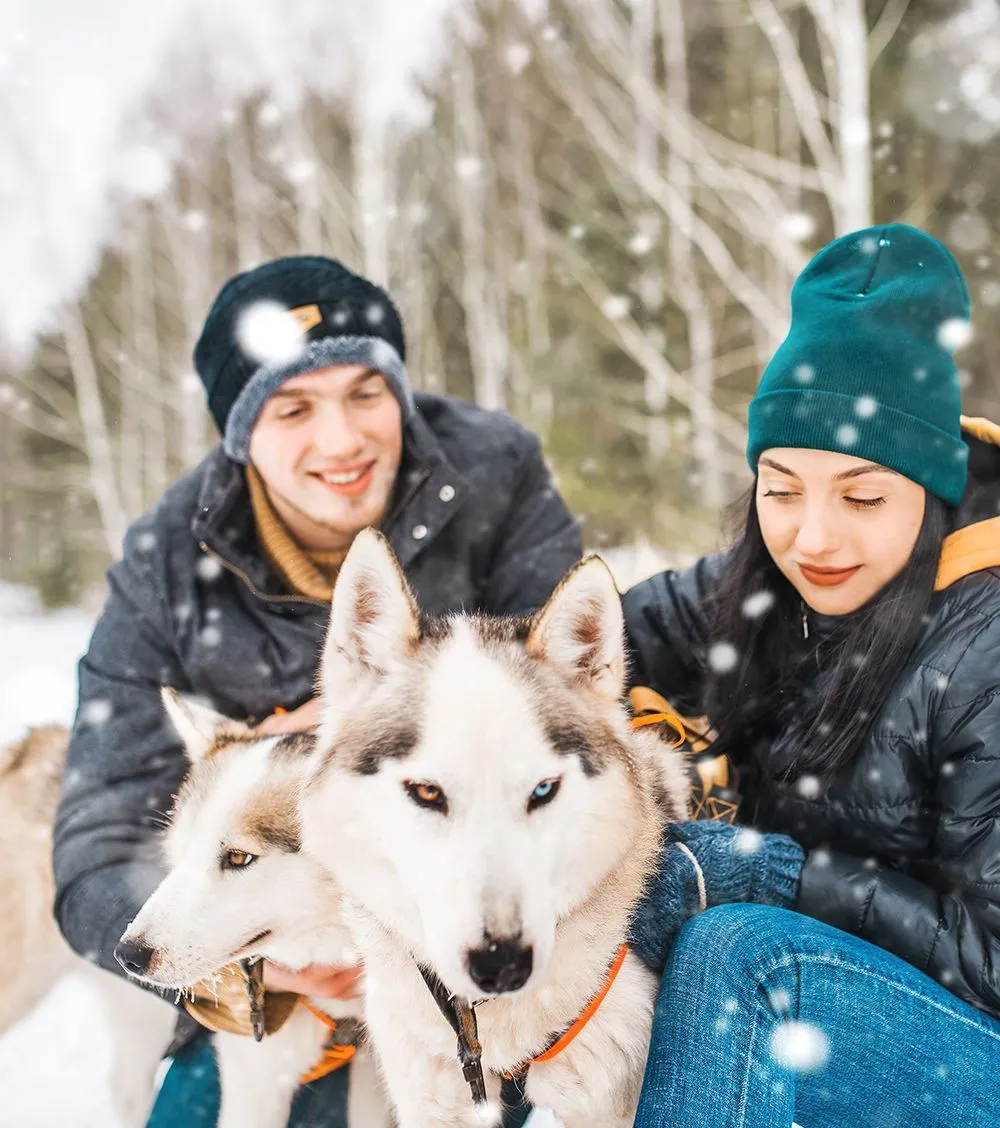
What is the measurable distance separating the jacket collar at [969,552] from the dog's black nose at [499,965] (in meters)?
1.03

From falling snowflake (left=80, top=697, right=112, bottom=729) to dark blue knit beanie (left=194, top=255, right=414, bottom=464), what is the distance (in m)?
0.68

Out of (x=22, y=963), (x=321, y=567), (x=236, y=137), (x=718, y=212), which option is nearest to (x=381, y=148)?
(x=236, y=137)

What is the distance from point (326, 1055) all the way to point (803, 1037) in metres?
1.02

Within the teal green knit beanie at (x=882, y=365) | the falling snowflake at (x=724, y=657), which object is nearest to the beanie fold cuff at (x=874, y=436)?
the teal green knit beanie at (x=882, y=365)

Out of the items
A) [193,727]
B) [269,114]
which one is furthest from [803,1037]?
[269,114]

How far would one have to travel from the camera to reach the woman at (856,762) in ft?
4.59

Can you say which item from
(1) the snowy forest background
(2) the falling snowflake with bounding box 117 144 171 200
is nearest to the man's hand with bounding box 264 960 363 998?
(1) the snowy forest background

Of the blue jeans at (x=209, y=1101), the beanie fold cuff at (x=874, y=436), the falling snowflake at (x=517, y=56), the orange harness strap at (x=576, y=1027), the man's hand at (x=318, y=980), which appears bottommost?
the blue jeans at (x=209, y=1101)

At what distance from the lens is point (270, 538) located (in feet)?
7.44

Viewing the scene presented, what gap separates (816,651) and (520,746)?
0.81m

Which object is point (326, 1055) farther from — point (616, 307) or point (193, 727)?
point (616, 307)

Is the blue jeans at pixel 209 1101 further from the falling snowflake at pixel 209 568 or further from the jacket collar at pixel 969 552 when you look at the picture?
the jacket collar at pixel 969 552

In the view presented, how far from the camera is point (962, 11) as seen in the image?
5816 millimetres

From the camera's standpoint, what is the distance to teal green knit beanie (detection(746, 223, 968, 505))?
63.6 inches
